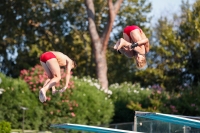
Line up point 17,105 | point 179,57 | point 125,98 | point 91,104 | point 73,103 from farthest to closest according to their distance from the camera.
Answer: point 179,57, point 125,98, point 91,104, point 73,103, point 17,105

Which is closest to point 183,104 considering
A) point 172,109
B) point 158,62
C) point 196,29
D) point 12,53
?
point 172,109

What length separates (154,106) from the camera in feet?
74.5

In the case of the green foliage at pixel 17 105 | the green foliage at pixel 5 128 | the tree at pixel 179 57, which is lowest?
the green foliage at pixel 5 128

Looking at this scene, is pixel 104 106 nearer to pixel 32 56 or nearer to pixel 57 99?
pixel 57 99

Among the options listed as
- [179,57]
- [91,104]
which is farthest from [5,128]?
[179,57]

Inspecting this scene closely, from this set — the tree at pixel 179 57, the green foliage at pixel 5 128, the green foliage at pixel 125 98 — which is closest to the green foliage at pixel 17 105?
the green foliage at pixel 125 98

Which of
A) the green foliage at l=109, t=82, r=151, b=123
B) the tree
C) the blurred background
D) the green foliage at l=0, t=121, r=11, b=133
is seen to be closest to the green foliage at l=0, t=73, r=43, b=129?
the blurred background

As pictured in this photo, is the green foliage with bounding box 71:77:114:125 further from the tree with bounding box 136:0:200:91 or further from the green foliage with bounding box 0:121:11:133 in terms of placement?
the green foliage with bounding box 0:121:11:133

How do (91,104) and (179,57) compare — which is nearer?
(91,104)

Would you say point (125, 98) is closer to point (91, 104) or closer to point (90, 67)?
point (91, 104)

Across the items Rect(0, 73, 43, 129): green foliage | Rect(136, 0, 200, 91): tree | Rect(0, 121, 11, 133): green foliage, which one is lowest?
Rect(0, 121, 11, 133): green foliage

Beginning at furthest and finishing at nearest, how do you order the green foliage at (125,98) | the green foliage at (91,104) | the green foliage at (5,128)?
the green foliage at (125,98)
the green foliage at (91,104)
the green foliage at (5,128)

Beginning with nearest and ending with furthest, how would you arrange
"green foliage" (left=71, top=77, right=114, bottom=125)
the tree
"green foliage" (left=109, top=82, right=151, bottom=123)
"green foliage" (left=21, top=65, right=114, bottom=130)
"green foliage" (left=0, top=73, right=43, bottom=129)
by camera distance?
"green foliage" (left=0, top=73, right=43, bottom=129) < "green foliage" (left=21, top=65, right=114, bottom=130) < "green foliage" (left=71, top=77, right=114, bottom=125) < "green foliage" (left=109, top=82, right=151, bottom=123) < the tree

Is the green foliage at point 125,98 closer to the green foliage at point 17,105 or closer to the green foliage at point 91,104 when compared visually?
the green foliage at point 91,104
